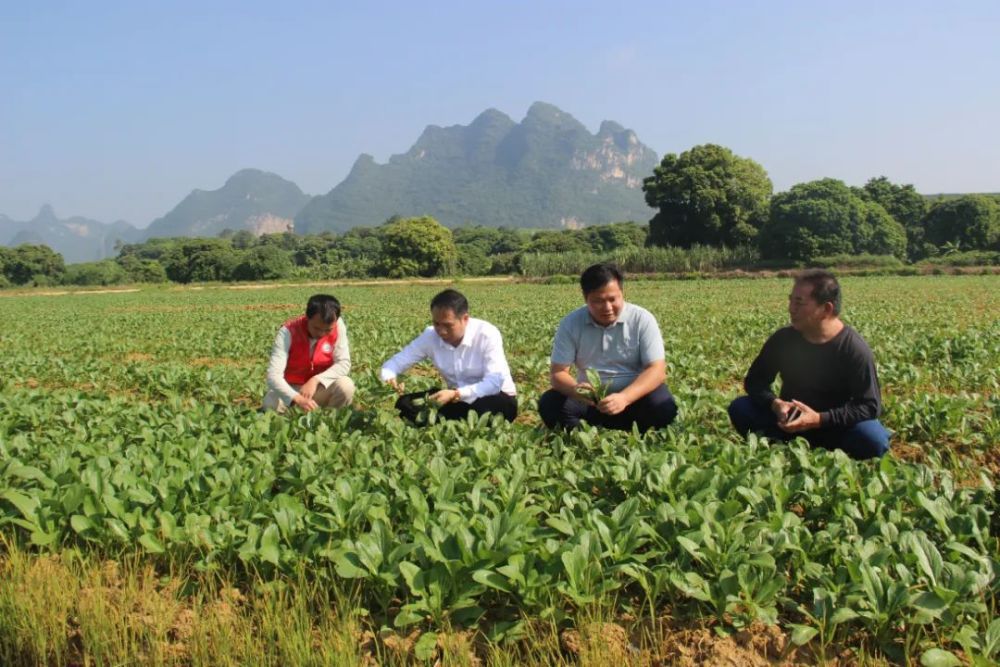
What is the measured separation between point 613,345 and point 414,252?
64.2m

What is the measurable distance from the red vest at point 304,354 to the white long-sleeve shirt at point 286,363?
4cm

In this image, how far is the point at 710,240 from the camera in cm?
5534

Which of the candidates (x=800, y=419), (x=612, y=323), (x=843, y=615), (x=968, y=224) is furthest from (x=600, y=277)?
(x=968, y=224)

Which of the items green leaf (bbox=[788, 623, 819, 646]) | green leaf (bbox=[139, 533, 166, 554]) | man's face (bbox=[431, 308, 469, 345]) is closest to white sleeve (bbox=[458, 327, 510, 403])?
man's face (bbox=[431, 308, 469, 345])

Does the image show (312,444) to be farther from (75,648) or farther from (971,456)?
(971,456)

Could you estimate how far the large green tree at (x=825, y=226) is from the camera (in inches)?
2008

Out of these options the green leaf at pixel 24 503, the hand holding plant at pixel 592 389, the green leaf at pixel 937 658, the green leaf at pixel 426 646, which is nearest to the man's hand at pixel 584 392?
the hand holding plant at pixel 592 389

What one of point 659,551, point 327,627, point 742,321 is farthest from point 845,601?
point 742,321

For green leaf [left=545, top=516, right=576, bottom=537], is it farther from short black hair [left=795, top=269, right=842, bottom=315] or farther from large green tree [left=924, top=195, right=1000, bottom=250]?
large green tree [left=924, top=195, right=1000, bottom=250]

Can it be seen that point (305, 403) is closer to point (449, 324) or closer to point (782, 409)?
point (449, 324)

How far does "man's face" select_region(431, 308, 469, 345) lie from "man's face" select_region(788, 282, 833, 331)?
7.97ft

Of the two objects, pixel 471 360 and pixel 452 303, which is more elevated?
pixel 452 303

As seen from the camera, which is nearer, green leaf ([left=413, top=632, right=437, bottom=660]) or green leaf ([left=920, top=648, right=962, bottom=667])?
green leaf ([left=920, top=648, right=962, bottom=667])

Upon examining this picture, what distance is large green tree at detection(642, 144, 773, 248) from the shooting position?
55.2 metres
